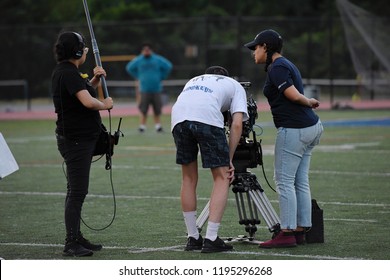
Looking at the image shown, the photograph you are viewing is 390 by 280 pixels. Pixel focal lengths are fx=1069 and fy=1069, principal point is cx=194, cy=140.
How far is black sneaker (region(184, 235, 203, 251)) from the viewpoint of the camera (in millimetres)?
9516

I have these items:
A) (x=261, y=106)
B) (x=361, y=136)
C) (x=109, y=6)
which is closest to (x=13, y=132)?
(x=361, y=136)

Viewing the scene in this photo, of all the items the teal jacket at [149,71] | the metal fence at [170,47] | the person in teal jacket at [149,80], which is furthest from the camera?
the metal fence at [170,47]

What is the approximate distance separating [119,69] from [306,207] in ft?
102

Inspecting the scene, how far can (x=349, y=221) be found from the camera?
11344mm

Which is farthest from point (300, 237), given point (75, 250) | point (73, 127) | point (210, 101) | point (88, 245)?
point (73, 127)

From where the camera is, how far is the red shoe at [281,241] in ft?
31.6

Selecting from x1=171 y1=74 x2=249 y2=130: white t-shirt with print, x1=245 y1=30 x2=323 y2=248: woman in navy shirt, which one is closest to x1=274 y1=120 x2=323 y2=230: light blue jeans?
x1=245 y1=30 x2=323 y2=248: woman in navy shirt

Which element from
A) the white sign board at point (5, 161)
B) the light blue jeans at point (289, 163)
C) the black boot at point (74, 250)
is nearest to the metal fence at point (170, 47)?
the light blue jeans at point (289, 163)

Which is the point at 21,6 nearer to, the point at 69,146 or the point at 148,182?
the point at 148,182

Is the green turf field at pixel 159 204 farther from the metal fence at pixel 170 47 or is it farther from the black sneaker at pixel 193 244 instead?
the metal fence at pixel 170 47

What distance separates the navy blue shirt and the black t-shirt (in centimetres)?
161

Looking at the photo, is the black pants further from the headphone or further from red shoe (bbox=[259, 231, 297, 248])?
red shoe (bbox=[259, 231, 297, 248])

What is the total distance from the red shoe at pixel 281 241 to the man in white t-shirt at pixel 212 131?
16.0 inches

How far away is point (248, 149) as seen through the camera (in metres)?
9.79
